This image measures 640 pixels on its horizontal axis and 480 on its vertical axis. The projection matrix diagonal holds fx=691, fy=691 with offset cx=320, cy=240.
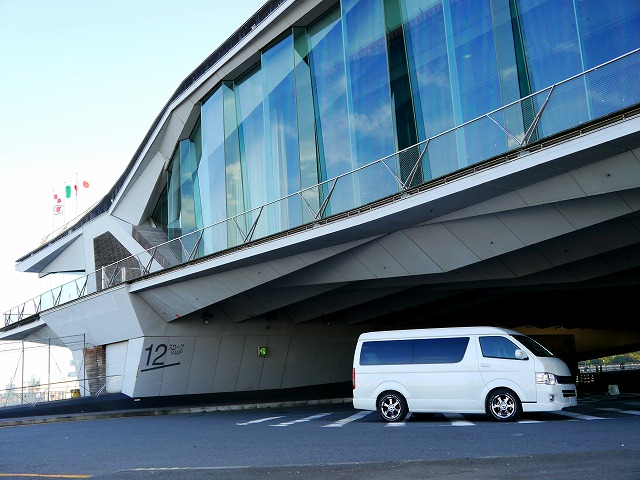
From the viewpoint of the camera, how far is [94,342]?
1299 inches

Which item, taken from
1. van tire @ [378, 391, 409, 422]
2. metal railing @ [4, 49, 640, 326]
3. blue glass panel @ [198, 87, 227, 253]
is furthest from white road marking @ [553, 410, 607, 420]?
blue glass panel @ [198, 87, 227, 253]

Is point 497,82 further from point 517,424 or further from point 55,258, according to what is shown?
point 55,258

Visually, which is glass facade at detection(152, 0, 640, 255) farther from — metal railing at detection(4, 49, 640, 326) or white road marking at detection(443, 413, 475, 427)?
white road marking at detection(443, 413, 475, 427)

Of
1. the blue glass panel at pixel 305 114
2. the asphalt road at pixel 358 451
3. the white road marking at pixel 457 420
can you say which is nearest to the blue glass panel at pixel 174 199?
the blue glass panel at pixel 305 114

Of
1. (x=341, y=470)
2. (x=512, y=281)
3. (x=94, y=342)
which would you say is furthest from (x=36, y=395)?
(x=341, y=470)

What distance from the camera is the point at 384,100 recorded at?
21578 mm

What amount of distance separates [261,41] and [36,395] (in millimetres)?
17587

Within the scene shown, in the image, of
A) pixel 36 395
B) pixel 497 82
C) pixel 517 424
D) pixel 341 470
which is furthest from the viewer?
pixel 36 395

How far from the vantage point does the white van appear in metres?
14.9

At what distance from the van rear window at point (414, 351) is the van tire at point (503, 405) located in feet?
3.71

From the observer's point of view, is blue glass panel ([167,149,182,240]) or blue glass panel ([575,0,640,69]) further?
blue glass panel ([167,149,182,240])

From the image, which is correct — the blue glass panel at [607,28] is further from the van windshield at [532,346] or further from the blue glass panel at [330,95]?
the blue glass panel at [330,95]

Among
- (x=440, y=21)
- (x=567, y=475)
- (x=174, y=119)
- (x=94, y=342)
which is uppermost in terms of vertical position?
(x=174, y=119)

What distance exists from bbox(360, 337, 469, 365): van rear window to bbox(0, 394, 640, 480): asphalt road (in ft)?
4.79
